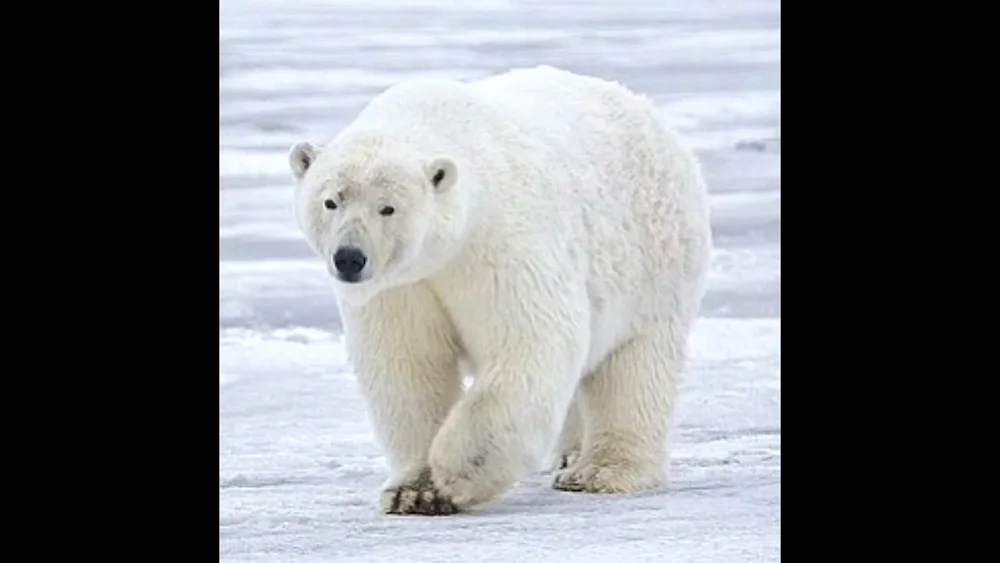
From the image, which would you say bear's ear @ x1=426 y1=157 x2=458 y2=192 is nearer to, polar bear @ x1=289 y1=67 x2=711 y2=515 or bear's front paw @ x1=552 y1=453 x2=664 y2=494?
polar bear @ x1=289 y1=67 x2=711 y2=515

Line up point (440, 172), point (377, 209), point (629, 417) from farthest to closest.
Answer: point (629, 417) → point (440, 172) → point (377, 209)

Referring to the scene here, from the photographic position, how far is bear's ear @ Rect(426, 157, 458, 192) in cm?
489

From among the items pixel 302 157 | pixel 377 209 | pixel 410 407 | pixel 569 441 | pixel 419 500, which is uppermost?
pixel 302 157

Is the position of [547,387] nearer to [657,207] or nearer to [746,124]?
[657,207]

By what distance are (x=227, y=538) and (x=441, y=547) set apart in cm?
56

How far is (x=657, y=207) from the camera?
5.71 metres

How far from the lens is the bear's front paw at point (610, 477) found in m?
5.48

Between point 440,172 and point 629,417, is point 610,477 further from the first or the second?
point 440,172

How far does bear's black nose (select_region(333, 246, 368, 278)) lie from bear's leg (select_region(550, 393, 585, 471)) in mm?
1494

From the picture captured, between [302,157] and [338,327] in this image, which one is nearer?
[302,157]

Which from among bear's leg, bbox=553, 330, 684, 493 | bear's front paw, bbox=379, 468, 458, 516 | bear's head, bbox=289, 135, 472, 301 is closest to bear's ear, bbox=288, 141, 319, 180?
bear's head, bbox=289, 135, 472, 301

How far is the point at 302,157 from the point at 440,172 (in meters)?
0.36

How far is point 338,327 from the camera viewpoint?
26.0 ft

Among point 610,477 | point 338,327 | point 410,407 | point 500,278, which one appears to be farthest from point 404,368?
point 338,327
